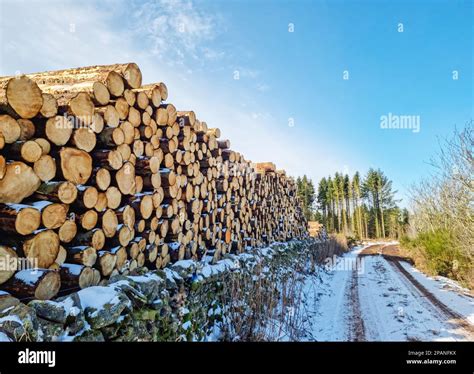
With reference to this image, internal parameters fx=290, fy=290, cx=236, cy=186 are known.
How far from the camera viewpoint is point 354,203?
5203 cm

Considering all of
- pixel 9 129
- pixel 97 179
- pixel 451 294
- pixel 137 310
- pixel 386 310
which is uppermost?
pixel 9 129

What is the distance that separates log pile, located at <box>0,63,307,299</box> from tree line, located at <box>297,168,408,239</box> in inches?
1766

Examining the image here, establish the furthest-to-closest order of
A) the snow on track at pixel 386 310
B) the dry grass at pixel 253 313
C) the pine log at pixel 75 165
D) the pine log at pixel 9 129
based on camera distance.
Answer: the snow on track at pixel 386 310
the dry grass at pixel 253 313
the pine log at pixel 75 165
the pine log at pixel 9 129

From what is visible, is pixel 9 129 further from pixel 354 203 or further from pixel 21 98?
pixel 354 203

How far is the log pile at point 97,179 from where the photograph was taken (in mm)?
2371

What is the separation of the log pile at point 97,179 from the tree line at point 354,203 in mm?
44865

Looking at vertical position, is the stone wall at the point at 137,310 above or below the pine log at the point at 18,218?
below

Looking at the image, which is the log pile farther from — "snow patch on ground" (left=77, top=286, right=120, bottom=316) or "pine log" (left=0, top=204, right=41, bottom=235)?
"snow patch on ground" (left=77, top=286, right=120, bottom=316)

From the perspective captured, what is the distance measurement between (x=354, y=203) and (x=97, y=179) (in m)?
54.0

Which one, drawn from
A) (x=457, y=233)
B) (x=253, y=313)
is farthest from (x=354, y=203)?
(x=253, y=313)

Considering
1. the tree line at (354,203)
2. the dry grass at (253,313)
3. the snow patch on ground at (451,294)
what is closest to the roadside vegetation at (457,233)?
the snow patch on ground at (451,294)

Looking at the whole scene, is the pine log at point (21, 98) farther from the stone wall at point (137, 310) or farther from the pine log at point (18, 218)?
the stone wall at point (137, 310)
